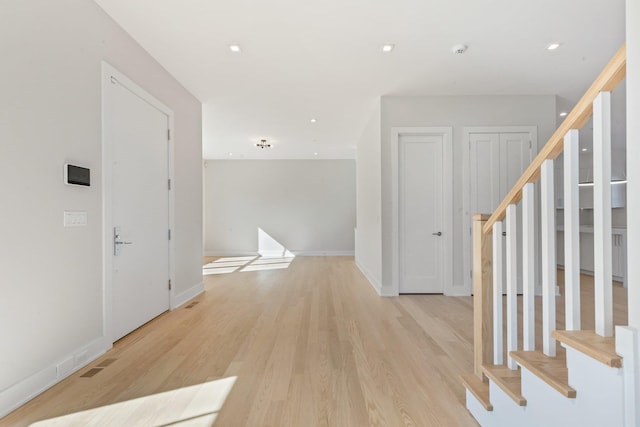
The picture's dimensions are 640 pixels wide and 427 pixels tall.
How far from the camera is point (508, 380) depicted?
1.49 meters

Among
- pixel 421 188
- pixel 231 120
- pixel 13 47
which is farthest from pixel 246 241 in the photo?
pixel 13 47

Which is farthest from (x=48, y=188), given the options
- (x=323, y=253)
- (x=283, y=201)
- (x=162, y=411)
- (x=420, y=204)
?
(x=323, y=253)

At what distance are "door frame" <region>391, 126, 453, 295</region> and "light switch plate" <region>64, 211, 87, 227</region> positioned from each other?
11.4ft

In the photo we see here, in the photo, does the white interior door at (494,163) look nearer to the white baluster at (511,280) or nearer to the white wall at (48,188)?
the white baluster at (511,280)

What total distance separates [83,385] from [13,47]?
2141 mm

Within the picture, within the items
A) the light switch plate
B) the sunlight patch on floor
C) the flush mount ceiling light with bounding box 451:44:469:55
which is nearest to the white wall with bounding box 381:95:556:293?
the flush mount ceiling light with bounding box 451:44:469:55

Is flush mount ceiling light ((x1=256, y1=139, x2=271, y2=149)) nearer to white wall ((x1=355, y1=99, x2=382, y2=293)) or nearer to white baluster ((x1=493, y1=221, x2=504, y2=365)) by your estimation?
white wall ((x1=355, y1=99, x2=382, y2=293))

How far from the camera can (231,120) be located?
17.6 ft

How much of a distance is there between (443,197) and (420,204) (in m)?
0.34

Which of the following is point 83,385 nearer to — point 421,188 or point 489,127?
point 421,188

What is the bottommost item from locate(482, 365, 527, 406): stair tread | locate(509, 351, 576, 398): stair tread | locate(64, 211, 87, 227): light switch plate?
locate(482, 365, 527, 406): stair tread

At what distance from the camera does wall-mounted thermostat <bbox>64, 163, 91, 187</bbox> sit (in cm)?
208

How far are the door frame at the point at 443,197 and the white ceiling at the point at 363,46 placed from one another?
53 cm

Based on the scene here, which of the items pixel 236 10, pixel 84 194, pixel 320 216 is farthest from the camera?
pixel 320 216
